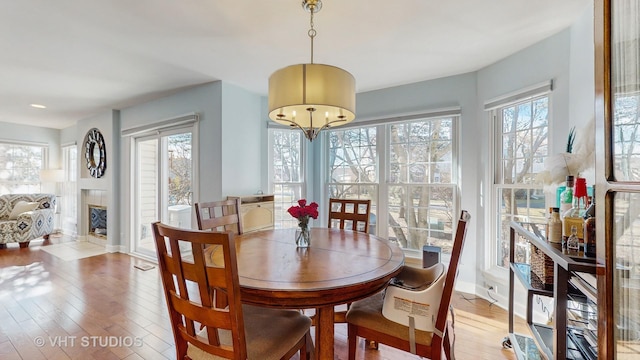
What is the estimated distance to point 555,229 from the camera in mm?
1473

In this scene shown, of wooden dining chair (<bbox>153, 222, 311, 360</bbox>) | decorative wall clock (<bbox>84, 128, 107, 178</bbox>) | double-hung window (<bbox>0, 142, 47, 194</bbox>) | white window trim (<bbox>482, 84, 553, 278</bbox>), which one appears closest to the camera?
wooden dining chair (<bbox>153, 222, 311, 360</bbox>)

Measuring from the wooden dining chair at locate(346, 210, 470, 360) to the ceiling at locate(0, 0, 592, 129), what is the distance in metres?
1.56

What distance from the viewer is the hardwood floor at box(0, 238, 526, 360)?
196 centimetres

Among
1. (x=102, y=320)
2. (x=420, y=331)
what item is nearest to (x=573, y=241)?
(x=420, y=331)

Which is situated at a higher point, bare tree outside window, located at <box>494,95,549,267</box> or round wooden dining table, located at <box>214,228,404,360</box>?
bare tree outside window, located at <box>494,95,549,267</box>

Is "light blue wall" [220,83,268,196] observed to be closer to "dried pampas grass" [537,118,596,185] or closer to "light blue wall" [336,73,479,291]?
"light blue wall" [336,73,479,291]

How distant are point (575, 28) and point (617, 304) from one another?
2.24 metres

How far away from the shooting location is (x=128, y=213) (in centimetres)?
444

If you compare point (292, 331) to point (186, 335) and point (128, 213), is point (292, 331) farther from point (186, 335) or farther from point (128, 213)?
point (128, 213)

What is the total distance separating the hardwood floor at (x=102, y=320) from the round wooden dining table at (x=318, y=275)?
0.80 m

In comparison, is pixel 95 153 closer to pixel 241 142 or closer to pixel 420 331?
pixel 241 142

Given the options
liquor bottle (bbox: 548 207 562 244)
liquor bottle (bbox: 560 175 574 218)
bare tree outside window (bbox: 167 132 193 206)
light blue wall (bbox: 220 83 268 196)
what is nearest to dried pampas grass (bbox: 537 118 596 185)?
liquor bottle (bbox: 560 175 574 218)

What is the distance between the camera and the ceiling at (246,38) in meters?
1.87

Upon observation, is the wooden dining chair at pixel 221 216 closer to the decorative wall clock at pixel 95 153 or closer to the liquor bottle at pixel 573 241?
the liquor bottle at pixel 573 241
